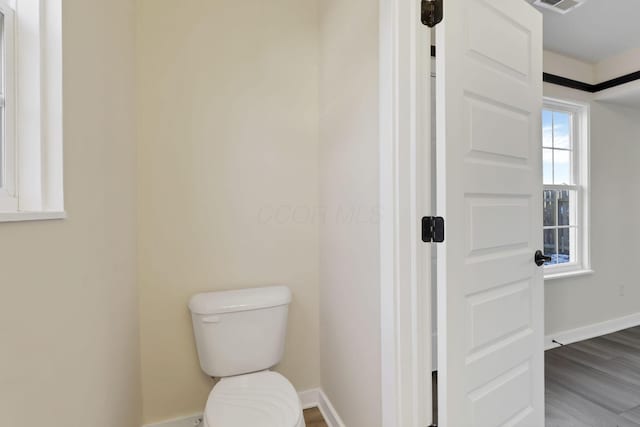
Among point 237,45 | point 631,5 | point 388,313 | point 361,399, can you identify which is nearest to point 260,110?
point 237,45

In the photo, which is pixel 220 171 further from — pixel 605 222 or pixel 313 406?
pixel 605 222

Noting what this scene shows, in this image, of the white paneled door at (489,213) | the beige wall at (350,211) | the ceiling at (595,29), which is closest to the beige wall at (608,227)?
the ceiling at (595,29)

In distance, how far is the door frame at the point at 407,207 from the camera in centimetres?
106

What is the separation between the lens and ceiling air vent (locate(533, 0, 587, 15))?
1.98 meters

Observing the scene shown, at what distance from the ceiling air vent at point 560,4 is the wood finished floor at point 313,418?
2956 millimetres

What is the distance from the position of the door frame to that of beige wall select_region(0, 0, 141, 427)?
0.98 meters

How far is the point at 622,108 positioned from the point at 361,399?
12.5ft

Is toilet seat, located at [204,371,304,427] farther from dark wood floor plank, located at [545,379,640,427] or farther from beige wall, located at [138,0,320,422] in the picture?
dark wood floor plank, located at [545,379,640,427]

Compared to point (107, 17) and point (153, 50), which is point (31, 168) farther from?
point (153, 50)

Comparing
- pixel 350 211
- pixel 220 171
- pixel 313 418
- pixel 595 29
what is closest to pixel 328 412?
pixel 313 418

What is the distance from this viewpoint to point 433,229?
42.3 inches

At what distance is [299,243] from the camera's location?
178 centimetres

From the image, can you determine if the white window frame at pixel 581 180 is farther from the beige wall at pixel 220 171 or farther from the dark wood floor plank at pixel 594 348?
the beige wall at pixel 220 171

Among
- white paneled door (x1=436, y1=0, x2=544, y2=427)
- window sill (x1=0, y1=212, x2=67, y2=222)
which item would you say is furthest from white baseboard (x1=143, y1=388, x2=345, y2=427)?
window sill (x1=0, y1=212, x2=67, y2=222)
